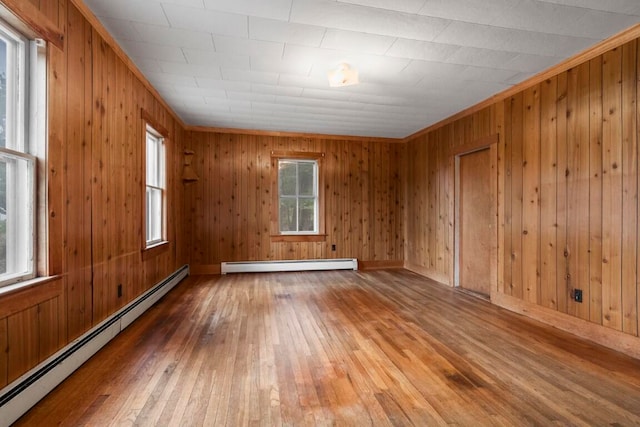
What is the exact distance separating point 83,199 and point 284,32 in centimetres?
193

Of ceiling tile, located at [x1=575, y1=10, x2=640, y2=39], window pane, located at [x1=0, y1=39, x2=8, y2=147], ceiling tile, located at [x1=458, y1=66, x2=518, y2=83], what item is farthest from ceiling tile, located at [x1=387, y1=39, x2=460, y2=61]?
window pane, located at [x1=0, y1=39, x2=8, y2=147]

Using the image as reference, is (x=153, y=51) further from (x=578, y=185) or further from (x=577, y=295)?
(x=577, y=295)

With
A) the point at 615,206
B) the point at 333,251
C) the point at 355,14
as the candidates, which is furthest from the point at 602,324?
the point at 333,251

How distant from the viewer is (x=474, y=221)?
3998 millimetres

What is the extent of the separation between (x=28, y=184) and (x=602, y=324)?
4.19 meters

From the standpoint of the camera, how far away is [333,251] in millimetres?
5523

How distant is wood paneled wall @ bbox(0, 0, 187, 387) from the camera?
1.62m

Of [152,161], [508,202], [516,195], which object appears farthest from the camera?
[152,161]

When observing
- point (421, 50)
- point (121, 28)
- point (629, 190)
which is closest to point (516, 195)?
point (629, 190)

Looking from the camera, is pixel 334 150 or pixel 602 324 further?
pixel 334 150

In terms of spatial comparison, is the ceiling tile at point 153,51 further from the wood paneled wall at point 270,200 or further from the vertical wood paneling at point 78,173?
the wood paneled wall at point 270,200

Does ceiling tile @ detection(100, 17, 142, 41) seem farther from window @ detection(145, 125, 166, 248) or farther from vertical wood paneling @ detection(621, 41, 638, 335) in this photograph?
vertical wood paneling @ detection(621, 41, 638, 335)

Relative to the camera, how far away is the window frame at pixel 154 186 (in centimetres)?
318

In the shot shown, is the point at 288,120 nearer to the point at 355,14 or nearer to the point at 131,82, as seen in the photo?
the point at 131,82
